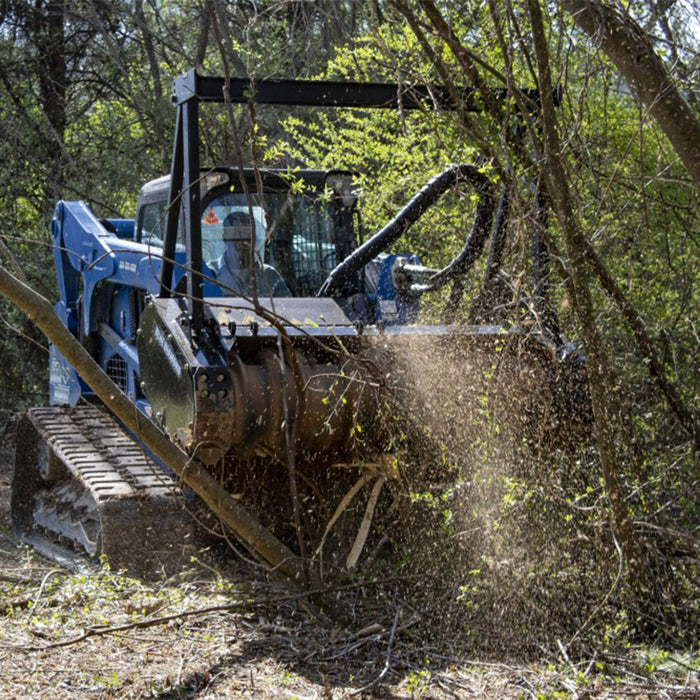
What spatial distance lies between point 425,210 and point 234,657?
2610mm

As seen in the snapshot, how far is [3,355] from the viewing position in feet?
36.6

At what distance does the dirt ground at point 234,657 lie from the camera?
3.90m

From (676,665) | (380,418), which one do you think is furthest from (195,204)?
(676,665)

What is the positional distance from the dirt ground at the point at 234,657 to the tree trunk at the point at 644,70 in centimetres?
201

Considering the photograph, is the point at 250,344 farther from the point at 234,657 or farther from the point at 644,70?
the point at 644,70

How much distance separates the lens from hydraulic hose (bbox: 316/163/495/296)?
18.4 ft

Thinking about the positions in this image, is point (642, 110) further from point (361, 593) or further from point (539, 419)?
point (361, 593)

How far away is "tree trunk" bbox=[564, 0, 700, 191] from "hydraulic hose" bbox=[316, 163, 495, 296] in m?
1.16

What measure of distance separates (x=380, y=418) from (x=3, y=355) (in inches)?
279

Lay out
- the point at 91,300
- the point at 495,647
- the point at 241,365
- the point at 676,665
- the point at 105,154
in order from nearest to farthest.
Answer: the point at 676,665 → the point at 495,647 → the point at 241,365 → the point at 91,300 → the point at 105,154

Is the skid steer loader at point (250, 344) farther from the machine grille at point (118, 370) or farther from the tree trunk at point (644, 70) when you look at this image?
the tree trunk at point (644, 70)

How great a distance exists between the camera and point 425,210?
18.9 ft

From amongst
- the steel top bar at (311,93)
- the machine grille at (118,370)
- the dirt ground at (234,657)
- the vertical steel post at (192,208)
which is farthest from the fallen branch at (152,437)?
the machine grille at (118,370)

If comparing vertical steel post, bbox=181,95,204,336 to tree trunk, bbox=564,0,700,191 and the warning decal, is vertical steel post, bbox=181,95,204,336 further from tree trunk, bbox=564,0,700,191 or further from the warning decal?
tree trunk, bbox=564,0,700,191
